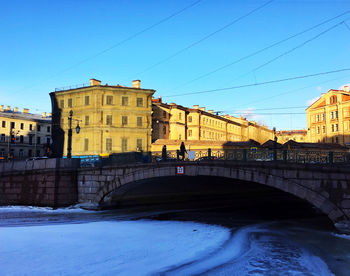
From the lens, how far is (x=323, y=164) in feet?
46.3

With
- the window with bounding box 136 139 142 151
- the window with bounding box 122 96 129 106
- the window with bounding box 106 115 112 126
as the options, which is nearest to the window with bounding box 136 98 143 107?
the window with bounding box 122 96 129 106

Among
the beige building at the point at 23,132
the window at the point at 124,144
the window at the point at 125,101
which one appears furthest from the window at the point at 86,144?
the beige building at the point at 23,132

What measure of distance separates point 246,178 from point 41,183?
15.7 m

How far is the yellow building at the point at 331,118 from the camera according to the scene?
189ft

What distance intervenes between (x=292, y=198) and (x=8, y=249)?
29.5 metres

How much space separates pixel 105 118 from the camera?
4316 centimetres

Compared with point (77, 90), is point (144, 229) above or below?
below

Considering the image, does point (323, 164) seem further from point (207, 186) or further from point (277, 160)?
point (207, 186)

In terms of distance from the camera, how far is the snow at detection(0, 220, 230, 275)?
9.20 m

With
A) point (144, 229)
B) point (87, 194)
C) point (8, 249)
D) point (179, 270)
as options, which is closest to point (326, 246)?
point (179, 270)

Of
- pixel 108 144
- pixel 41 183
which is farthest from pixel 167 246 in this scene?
pixel 108 144

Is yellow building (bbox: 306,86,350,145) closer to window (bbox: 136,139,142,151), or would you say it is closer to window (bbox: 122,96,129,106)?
window (bbox: 136,139,142,151)

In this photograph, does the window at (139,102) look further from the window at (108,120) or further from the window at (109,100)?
the window at (108,120)

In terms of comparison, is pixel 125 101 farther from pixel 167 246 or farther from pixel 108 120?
pixel 167 246
